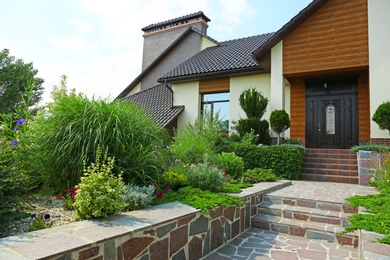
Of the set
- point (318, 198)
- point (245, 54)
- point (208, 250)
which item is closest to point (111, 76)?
point (208, 250)

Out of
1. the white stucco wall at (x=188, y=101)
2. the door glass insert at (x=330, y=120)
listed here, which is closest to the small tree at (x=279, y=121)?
the door glass insert at (x=330, y=120)

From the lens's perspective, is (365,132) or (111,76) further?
(365,132)

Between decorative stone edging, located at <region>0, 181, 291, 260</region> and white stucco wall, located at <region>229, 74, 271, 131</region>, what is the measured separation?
708 centimetres

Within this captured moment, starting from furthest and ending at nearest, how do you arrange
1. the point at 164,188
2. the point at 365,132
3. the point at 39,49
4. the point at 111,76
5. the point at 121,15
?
the point at 365,132 < the point at 121,15 < the point at 39,49 < the point at 111,76 < the point at 164,188

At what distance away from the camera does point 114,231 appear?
209 centimetres

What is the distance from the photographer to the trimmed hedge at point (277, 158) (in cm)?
694

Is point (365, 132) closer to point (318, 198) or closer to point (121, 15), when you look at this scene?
point (318, 198)

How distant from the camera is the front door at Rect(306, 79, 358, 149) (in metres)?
8.66

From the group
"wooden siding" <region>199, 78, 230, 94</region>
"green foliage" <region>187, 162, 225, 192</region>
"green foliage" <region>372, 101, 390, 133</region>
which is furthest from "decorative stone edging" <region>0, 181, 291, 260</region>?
"wooden siding" <region>199, 78, 230, 94</region>

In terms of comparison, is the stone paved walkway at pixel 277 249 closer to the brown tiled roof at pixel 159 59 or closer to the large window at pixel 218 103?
the large window at pixel 218 103

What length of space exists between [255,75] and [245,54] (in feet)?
5.28

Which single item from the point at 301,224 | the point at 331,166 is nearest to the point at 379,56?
the point at 331,166

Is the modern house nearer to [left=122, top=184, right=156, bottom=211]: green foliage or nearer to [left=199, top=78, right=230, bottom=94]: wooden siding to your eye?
[left=199, top=78, right=230, bottom=94]: wooden siding

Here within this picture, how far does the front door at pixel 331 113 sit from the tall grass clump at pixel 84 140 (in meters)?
7.30
